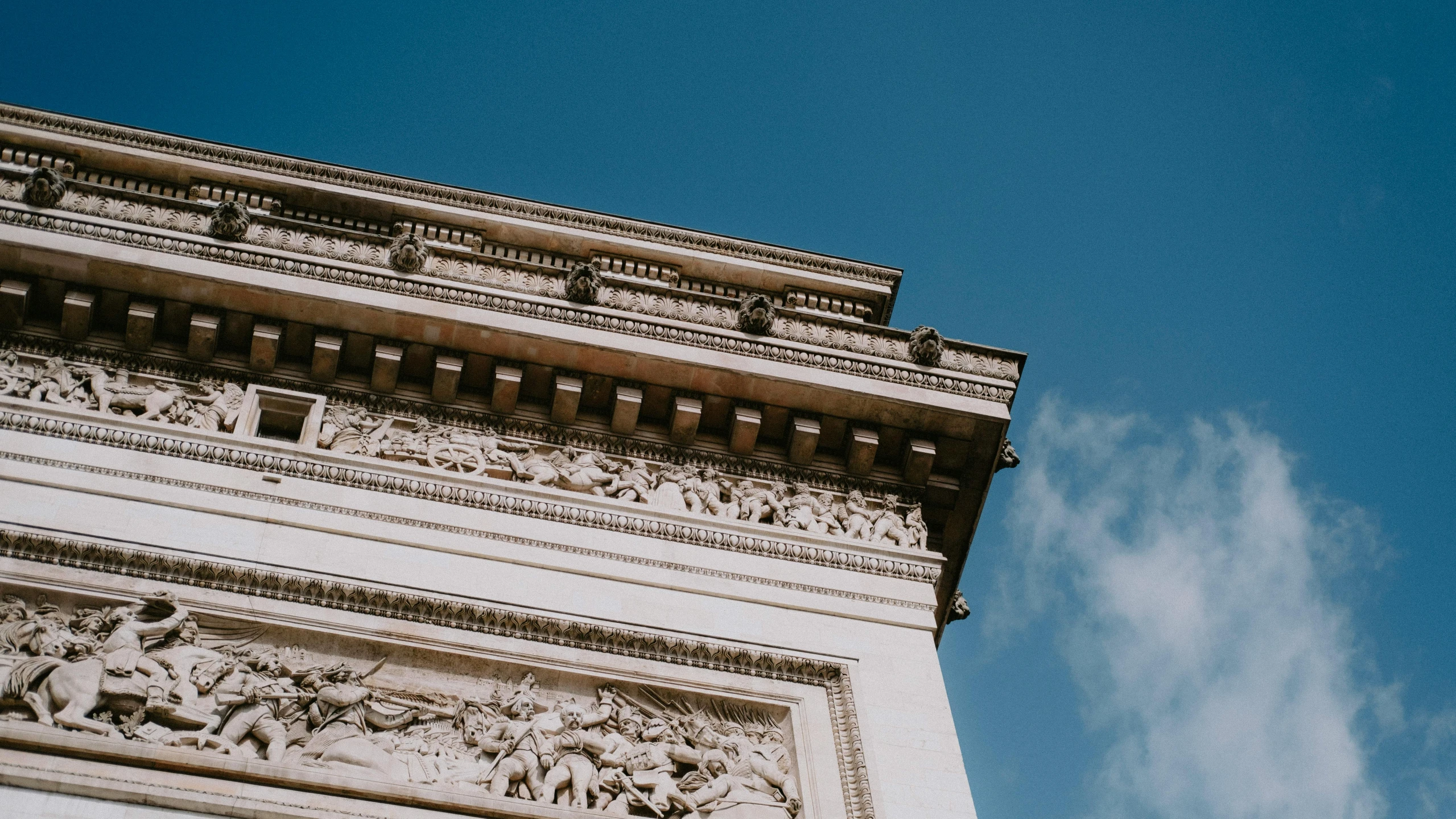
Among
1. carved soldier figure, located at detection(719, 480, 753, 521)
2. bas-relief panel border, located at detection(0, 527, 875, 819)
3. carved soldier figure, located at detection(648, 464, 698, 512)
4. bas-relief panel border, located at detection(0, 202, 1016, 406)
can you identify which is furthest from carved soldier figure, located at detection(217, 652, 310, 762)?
bas-relief panel border, located at detection(0, 202, 1016, 406)

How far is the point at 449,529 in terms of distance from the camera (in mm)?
10453

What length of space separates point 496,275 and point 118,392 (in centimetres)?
304

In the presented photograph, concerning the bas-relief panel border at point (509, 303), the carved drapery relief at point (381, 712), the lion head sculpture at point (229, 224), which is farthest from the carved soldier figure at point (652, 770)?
the lion head sculpture at point (229, 224)

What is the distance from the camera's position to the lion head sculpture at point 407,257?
12.0 metres

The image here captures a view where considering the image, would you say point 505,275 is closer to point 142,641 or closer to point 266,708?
point 142,641

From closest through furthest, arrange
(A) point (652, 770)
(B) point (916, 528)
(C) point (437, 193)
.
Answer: (A) point (652, 770), (B) point (916, 528), (C) point (437, 193)

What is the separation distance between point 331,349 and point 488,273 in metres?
1.46

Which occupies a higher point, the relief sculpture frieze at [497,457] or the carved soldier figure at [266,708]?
the relief sculpture frieze at [497,457]

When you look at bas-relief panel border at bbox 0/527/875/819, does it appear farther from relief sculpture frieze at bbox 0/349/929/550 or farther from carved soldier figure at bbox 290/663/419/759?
relief sculpture frieze at bbox 0/349/929/550

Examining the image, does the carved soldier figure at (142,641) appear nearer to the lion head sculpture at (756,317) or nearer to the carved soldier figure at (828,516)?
the carved soldier figure at (828,516)

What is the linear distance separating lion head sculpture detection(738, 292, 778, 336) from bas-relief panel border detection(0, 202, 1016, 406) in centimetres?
14

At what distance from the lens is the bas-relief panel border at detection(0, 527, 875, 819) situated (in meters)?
9.47

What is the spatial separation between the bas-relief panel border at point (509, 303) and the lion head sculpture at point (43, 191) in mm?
105

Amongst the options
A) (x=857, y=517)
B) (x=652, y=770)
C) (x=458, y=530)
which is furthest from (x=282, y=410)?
(x=857, y=517)
